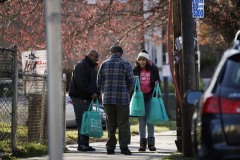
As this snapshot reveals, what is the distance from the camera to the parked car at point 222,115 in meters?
5.98

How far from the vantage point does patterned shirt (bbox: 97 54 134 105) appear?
11828 mm

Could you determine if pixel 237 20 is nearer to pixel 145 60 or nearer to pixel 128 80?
pixel 145 60

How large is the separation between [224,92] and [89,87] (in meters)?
7.03

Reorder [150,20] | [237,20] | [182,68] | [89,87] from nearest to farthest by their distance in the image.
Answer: [182,68]
[89,87]
[237,20]
[150,20]

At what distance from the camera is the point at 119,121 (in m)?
12.0

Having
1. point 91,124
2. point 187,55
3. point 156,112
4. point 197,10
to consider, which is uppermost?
point 197,10

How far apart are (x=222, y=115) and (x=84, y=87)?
707 cm

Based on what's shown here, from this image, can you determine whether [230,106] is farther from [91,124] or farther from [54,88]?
[91,124]

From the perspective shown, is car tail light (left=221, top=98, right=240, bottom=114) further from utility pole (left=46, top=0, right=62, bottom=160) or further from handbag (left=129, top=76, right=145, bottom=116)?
handbag (left=129, top=76, right=145, bottom=116)

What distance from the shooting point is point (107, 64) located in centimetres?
1204

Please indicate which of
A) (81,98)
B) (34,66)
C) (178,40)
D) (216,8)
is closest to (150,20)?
(216,8)

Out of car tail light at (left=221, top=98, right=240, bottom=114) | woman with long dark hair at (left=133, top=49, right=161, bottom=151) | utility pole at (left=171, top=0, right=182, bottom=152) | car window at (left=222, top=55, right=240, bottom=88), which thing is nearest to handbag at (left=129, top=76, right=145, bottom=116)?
woman with long dark hair at (left=133, top=49, right=161, bottom=151)

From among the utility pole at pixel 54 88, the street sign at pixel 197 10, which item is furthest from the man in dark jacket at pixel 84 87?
the utility pole at pixel 54 88

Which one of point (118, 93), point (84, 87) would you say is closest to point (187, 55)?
point (118, 93)
